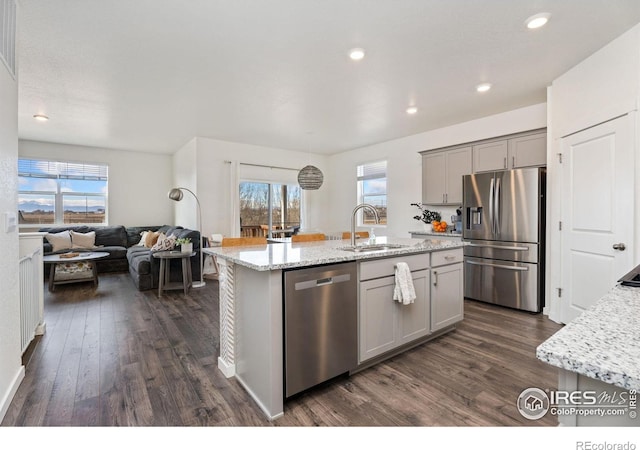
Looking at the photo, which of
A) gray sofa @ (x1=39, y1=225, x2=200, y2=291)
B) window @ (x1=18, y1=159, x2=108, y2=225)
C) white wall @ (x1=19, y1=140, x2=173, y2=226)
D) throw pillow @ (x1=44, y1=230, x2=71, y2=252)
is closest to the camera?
gray sofa @ (x1=39, y1=225, x2=200, y2=291)

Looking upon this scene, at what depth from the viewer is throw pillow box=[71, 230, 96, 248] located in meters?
5.96

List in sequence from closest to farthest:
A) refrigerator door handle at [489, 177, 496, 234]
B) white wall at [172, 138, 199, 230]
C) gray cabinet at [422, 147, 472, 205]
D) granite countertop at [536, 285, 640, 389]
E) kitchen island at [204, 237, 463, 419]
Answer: granite countertop at [536, 285, 640, 389] → kitchen island at [204, 237, 463, 419] → refrigerator door handle at [489, 177, 496, 234] → gray cabinet at [422, 147, 472, 205] → white wall at [172, 138, 199, 230]

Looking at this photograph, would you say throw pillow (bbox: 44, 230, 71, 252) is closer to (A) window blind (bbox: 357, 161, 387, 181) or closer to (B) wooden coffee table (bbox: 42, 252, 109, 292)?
(B) wooden coffee table (bbox: 42, 252, 109, 292)

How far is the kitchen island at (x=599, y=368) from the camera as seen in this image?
63cm

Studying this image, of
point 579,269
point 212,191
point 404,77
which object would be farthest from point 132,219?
point 579,269

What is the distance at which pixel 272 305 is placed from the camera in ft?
5.77

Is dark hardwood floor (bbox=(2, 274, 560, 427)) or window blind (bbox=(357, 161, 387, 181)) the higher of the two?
window blind (bbox=(357, 161, 387, 181))

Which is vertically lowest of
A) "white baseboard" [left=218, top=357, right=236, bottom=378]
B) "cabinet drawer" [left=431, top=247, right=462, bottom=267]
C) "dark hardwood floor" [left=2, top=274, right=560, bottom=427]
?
"dark hardwood floor" [left=2, top=274, right=560, bottom=427]

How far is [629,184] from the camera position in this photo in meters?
2.62

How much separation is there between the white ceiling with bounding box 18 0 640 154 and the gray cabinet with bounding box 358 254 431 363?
1802 millimetres

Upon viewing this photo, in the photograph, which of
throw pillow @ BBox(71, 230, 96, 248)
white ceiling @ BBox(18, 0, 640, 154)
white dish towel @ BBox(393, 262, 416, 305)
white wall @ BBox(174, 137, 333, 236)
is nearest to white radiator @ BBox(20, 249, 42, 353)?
white ceiling @ BBox(18, 0, 640, 154)

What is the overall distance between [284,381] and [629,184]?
10.5 ft
